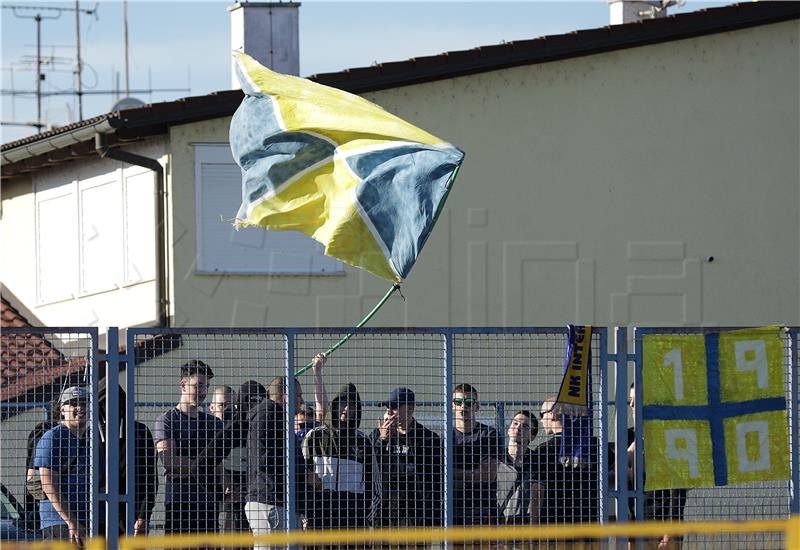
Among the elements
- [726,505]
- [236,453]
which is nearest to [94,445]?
[236,453]

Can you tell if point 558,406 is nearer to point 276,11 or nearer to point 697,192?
point 697,192

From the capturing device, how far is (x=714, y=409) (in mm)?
8883

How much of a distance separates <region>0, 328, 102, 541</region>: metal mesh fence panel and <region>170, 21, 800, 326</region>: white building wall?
641 cm

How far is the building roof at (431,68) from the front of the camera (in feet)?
48.2

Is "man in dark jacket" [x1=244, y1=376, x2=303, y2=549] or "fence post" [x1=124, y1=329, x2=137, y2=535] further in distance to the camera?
"man in dark jacket" [x1=244, y1=376, x2=303, y2=549]

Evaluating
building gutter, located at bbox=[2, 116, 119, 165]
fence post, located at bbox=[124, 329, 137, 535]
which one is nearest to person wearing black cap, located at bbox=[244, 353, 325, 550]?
fence post, located at bbox=[124, 329, 137, 535]

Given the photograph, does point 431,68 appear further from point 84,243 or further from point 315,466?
point 315,466

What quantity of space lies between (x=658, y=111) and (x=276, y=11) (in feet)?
15.4

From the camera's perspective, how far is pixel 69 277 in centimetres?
1716

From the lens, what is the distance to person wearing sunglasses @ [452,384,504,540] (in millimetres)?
8539

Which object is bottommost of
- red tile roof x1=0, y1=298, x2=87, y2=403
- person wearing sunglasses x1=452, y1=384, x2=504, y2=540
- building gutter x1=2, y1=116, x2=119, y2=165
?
person wearing sunglasses x1=452, y1=384, x2=504, y2=540

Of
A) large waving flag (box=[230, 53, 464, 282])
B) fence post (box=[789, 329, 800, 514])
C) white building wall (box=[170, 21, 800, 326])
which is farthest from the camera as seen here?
white building wall (box=[170, 21, 800, 326])

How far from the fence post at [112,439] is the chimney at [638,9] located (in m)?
11.9

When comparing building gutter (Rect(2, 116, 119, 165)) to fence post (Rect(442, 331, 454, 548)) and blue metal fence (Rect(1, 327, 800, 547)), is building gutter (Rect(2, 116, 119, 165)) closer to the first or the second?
blue metal fence (Rect(1, 327, 800, 547))
